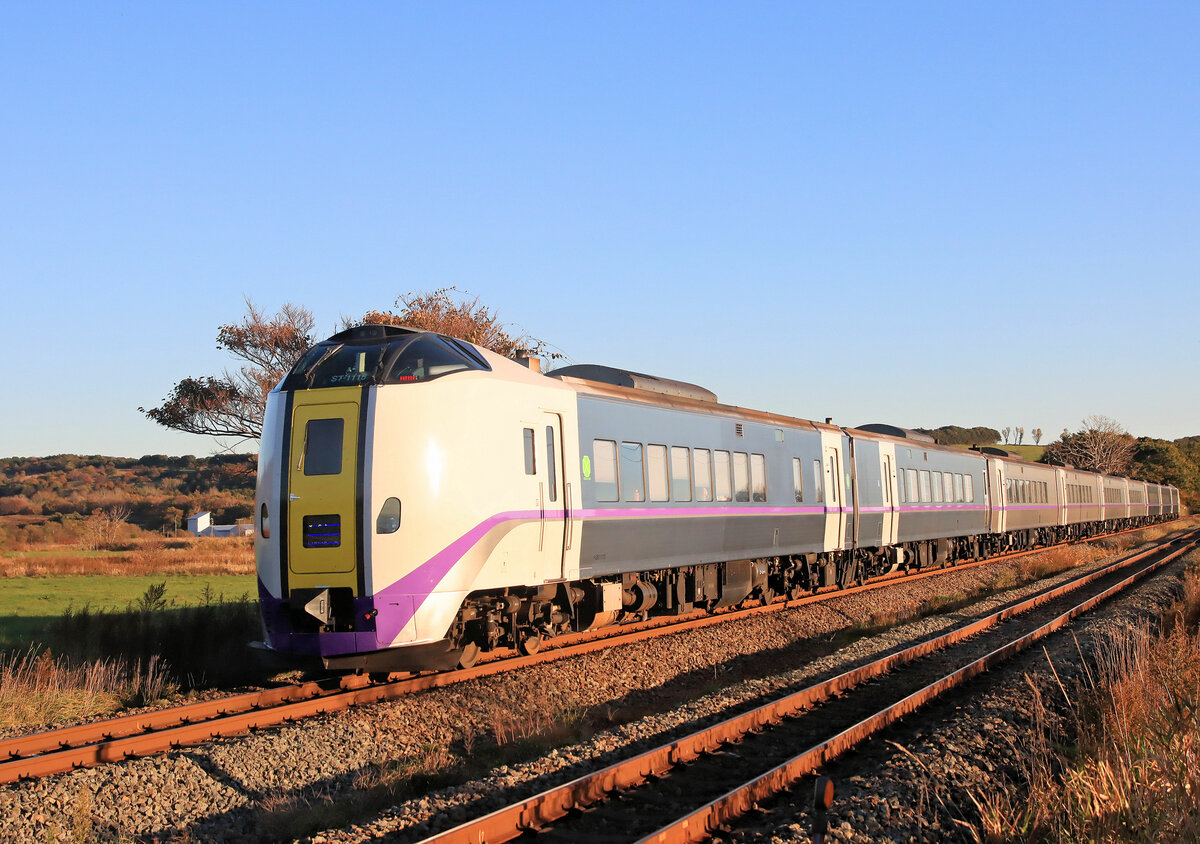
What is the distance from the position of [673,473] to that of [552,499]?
9.81ft

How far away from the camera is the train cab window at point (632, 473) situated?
1222 centimetres

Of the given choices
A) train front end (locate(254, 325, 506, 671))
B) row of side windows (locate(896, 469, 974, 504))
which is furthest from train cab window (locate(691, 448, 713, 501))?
row of side windows (locate(896, 469, 974, 504))

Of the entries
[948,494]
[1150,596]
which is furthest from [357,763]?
[948,494]

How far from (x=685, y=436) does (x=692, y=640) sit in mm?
2808

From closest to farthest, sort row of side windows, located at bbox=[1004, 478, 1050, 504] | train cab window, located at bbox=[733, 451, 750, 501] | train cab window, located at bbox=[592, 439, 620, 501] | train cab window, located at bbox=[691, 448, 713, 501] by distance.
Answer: train cab window, located at bbox=[592, 439, 620, 501]
train cab window, located at bbox=[691, 448, 713, 501]
train cab window, located at bbox=[733, 451, 750, 501]
row of side windows, located at bbox=[1004, 478, 1050, 504]

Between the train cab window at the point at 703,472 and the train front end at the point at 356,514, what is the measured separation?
503 centimetres

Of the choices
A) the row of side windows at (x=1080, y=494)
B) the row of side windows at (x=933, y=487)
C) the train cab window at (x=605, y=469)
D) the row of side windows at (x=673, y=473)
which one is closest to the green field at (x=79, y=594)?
the train cab window at (x=605, y=469)

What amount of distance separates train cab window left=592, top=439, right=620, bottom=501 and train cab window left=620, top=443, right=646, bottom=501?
0.19m

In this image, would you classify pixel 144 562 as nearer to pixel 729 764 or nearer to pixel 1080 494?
pixel 729 764

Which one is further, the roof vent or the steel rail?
the roof vent

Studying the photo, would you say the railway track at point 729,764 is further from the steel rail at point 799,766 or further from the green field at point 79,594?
the green field at point 79,594

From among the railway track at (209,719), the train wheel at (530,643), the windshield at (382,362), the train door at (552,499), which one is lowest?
the railway track at (209,719)

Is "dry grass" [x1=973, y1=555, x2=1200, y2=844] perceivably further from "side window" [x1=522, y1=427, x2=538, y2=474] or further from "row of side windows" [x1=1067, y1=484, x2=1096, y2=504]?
"row of side windows" [x1=1067, y1=484, x2=1096, y2=504]

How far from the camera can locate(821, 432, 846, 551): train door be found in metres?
19.1
